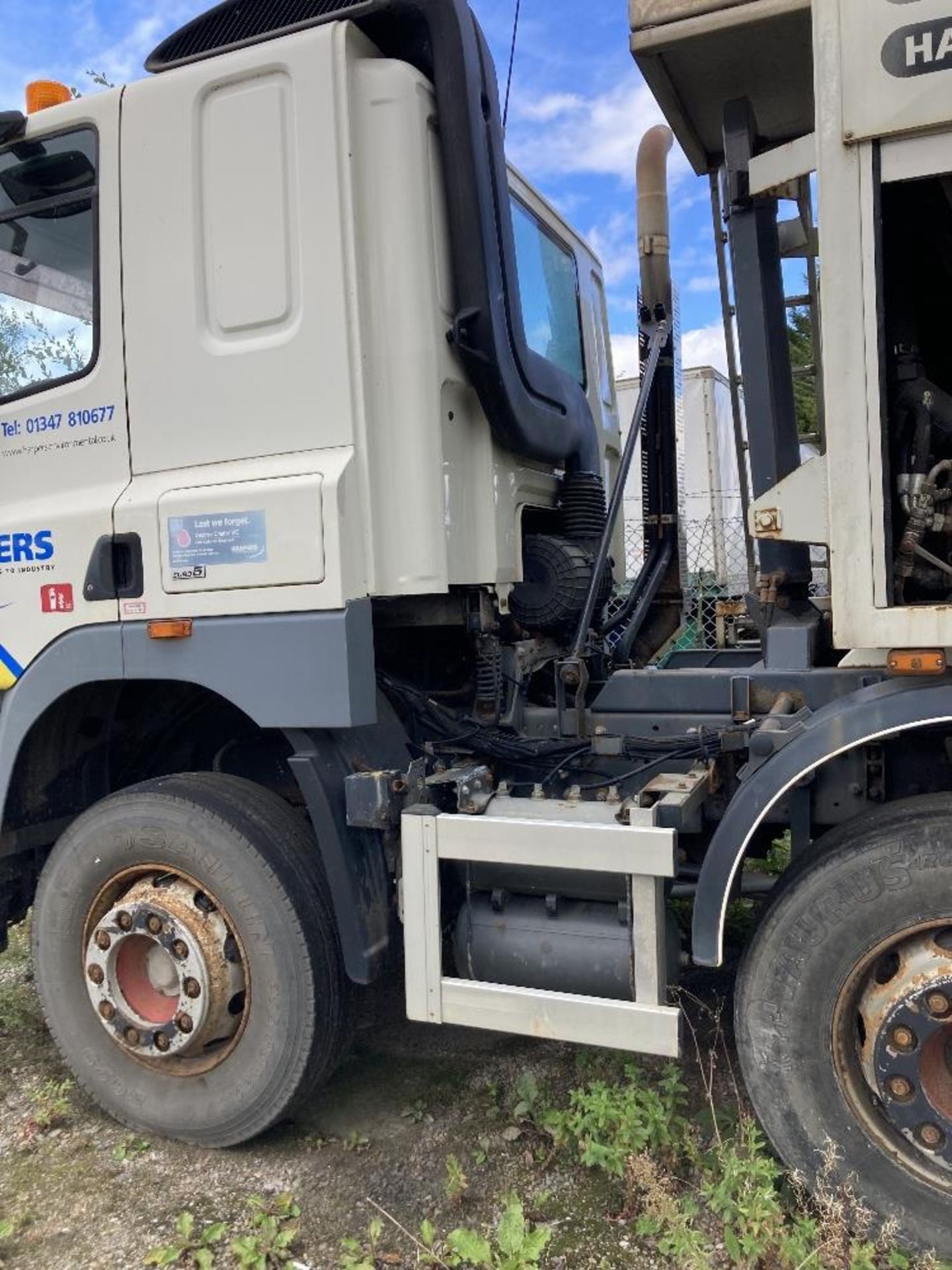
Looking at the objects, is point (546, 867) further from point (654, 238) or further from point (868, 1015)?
point (654, 238)

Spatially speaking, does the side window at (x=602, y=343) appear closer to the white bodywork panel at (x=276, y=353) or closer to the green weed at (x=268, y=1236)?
the white bodywork panel at (x=276, y=353)

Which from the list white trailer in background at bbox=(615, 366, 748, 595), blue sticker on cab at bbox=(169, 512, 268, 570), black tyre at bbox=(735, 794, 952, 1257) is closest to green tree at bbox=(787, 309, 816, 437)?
black tyre at bbox=(735, 794, 952, 1257)

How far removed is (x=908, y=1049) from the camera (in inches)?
95.4

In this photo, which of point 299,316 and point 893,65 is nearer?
point 893,65

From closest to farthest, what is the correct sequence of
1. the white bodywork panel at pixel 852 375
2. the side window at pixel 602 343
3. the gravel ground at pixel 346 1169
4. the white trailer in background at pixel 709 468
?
the white bodywork panel at pixel 852 375, the gravel ground at pixel 346 1169, the side window at pixel 602 343, the white trailer in background at pixel 709 468

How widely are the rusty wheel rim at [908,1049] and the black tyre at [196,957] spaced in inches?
58.3

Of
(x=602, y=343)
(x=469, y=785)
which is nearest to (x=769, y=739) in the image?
(x=469, y=785)

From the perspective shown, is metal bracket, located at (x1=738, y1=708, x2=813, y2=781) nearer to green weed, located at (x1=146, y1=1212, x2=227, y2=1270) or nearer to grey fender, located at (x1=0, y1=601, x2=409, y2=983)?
grey fender, located at (x1=0, y1=601, x2=409, y2=983)

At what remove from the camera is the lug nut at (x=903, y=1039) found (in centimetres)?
242

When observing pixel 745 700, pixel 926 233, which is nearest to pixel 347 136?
pixel 926 233

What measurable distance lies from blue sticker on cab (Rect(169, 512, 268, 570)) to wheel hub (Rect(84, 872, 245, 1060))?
3.24ft

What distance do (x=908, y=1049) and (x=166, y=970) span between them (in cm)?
211

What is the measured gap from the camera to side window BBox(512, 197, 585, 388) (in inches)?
152

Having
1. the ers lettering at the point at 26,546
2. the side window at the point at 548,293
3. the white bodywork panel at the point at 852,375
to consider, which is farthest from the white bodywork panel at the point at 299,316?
the white bodywork panel at the point at 852,375
